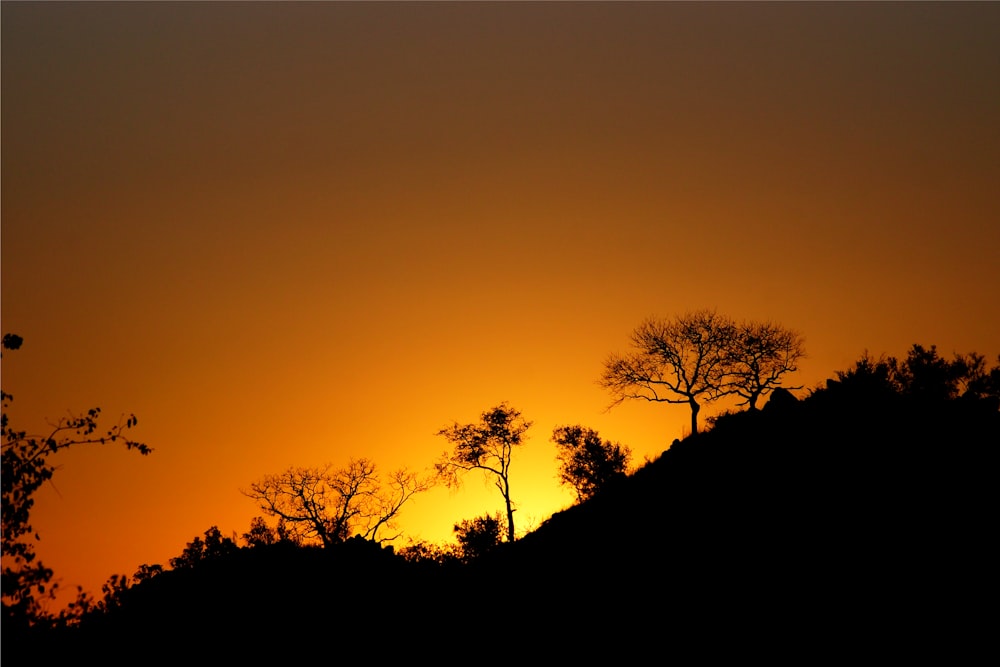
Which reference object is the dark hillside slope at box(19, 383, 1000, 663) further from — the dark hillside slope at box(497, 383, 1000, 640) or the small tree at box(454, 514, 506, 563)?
the small tree at box(454, 514, 506, 563)

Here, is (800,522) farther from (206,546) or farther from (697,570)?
(206,546)

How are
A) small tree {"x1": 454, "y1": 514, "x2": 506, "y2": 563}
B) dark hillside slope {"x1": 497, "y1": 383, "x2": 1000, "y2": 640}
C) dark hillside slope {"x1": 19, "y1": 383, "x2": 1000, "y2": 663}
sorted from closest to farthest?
dark hillside slope {"x1": 19, "y1": 383, "x2": 1000, "y2": 663}, dark hillside slope {"x1": 497, "y1": 383, "x2": 1000, "y2": 640}, small tree {"x1": 454, "y1": 514, "x2": 506, "y2": 563}

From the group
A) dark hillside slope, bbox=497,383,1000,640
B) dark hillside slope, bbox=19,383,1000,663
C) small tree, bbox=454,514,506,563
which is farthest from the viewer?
small tree, bbox=454,514,506,563

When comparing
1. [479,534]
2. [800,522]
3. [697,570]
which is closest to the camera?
[697,570]

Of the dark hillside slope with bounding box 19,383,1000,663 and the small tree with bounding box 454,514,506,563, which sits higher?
the small tree with bounding box 454,514,506,563

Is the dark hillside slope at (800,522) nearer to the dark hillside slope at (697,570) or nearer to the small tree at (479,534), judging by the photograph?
the dark hillside slope at (697,570)

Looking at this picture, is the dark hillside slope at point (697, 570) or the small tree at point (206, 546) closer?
the dark hillside slope at point (697, 570)

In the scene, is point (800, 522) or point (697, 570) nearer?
point (697, 570)

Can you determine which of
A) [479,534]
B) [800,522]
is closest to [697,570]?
[800,522]

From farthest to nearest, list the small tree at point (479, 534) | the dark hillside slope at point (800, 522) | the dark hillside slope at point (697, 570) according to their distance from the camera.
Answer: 1. the small tree at point (479, 534)
2. the dark hillside slope at point (800, 522)
3. the dark hillside slope at point (697, 570)

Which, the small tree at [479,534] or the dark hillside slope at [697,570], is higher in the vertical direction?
the small tree at [479,534]

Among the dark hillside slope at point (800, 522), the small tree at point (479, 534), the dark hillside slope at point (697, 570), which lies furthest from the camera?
the small tree at point (479, 534)

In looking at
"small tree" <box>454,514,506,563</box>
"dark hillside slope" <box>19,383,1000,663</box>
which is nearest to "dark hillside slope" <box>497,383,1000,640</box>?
"dark hillside slope" <box>19,383,1000,663</box>

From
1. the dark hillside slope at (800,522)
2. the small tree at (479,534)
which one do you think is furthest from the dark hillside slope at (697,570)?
the small tree at (479,534)
